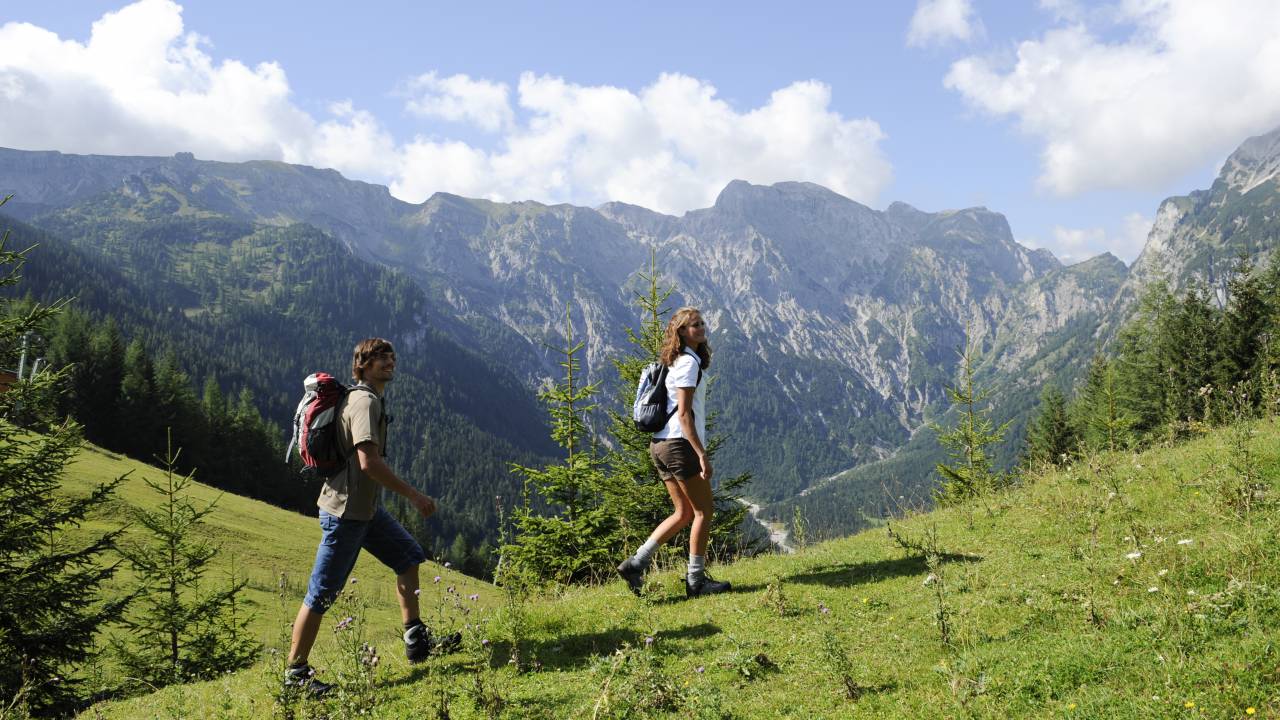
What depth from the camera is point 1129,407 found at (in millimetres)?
46219

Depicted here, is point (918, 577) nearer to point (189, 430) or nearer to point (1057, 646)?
point (1057, 646)

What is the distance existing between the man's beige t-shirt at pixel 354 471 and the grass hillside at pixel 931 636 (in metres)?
0.94

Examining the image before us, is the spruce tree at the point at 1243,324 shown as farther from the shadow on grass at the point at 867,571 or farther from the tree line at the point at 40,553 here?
the tree line at the point at 40,553

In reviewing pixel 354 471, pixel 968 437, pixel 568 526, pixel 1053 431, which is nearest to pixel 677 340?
pixel 354 471

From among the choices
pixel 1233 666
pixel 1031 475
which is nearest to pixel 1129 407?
pixel 1031 475

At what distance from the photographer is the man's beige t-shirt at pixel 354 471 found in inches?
234

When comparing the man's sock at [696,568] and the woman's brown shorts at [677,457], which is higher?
the woman's brown shorts at [677,457]

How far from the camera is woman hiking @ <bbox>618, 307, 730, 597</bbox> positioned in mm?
7348

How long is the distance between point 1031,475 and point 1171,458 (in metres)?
2.14

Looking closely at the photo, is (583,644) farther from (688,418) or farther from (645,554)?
(688,418)

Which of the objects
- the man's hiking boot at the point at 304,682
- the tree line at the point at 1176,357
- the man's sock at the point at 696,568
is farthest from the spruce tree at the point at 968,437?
the man's hiking boot at the point at 304,682

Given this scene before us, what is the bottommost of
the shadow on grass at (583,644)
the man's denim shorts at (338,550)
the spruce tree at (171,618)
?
the spruce tree at (171,618)

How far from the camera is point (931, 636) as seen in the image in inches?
225

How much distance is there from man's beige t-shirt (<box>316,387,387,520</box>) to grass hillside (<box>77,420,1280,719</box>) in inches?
37.1
